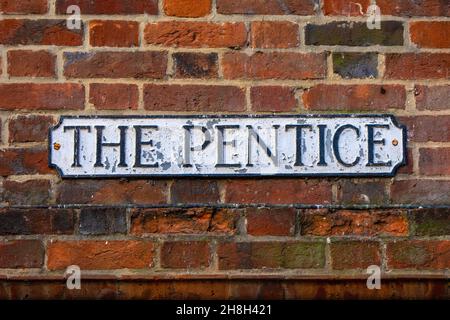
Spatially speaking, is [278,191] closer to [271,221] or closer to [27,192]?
[271,221]

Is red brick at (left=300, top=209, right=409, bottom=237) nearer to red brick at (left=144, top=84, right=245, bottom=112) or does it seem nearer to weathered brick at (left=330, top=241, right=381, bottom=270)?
weathered brick at (left=330, top=241, right=381, bottom=270)

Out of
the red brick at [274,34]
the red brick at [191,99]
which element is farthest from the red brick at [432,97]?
the red brick at [191,99]

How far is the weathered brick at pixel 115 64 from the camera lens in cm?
220

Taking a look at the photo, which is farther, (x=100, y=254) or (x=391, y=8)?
(x=391, y=8)

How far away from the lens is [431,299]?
2.12m

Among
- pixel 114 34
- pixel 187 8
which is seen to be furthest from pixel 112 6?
pixel 187 8

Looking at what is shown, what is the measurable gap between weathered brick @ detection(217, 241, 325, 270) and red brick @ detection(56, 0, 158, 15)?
0.60 m

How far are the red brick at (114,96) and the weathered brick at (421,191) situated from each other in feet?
2.15

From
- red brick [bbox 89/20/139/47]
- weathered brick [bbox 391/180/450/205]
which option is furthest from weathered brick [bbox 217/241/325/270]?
red brick [bbox 89/20/139/47]

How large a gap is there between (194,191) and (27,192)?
0.39m

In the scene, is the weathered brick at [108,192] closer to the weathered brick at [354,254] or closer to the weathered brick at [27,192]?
the weathered brick at [27,192]

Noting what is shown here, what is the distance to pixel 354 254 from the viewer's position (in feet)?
7.04

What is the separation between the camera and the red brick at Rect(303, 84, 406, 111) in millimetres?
2201
